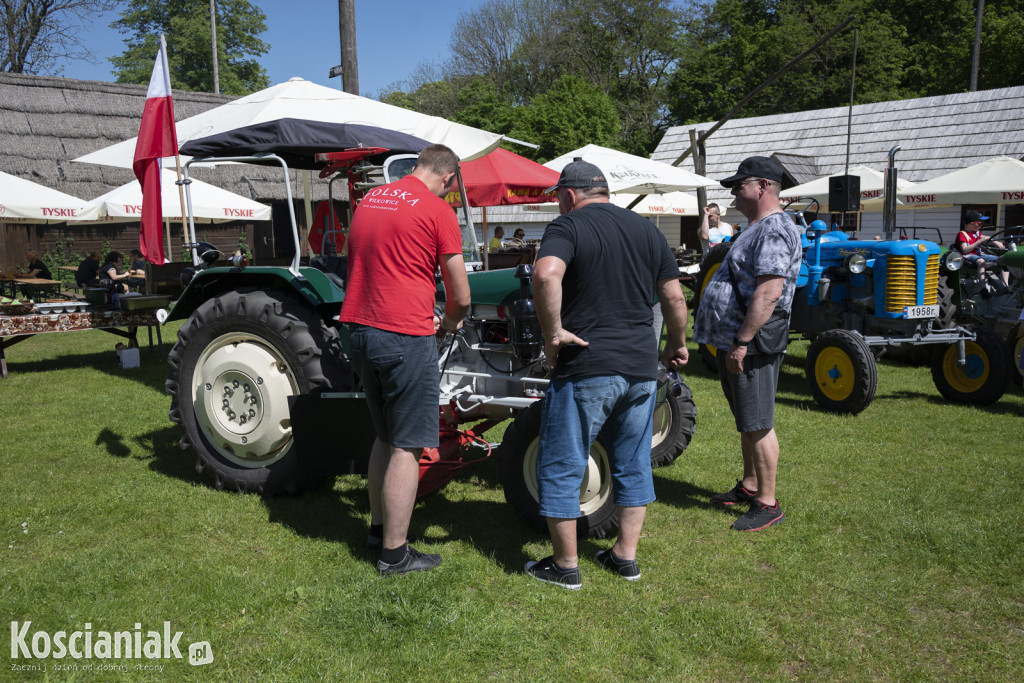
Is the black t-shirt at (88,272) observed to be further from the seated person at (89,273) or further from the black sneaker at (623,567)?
the black sneaker at (623,567)

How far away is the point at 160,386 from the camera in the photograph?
780cm

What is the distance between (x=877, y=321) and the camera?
7.23 meters

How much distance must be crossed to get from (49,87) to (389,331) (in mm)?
19937

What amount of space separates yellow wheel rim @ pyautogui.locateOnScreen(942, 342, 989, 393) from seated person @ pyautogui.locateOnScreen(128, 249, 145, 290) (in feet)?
32.5

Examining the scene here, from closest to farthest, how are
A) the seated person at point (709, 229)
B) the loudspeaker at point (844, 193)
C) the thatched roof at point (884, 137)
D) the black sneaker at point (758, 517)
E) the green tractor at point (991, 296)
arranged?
the black sneaker at point (758, 517) < the loudspeaker at point (844, 193) < the green tractor at point (991, 296) < the seated person at point (709, 229) < the thatched roof at point (884, 137)

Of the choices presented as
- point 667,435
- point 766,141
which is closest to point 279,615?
point 667,435

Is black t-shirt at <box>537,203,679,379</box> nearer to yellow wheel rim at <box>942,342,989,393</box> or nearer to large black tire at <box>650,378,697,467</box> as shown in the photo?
large black tire at <box>650,378,697,467</box>

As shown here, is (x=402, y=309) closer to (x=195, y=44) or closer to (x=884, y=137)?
(x=884, y=137)

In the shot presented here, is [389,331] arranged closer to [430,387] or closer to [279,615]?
[430,387]

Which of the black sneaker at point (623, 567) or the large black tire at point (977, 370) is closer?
the black sneaker at point (623, 567)

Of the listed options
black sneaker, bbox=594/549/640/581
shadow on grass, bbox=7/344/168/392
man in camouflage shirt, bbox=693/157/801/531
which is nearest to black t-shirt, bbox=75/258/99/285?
shadow on grass, bbox=7/344/168/392

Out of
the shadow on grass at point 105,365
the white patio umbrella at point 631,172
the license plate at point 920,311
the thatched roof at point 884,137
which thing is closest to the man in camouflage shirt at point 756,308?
the license plate at point 920,311

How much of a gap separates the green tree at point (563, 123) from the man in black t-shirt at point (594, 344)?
91.0ft

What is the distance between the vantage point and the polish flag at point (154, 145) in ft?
21.6
